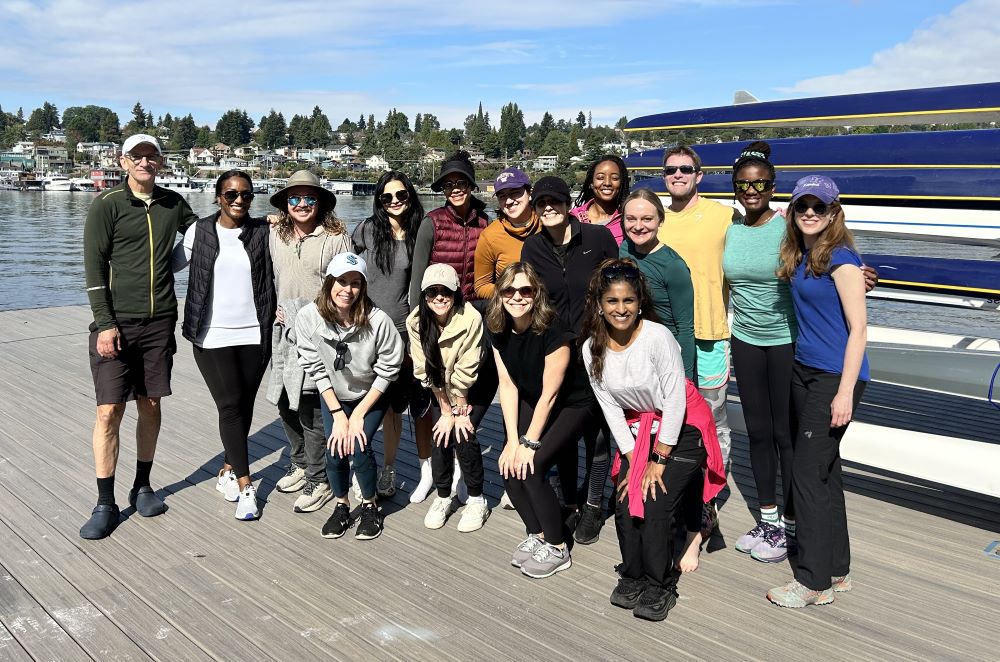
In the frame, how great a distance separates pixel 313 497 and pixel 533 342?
151 cm

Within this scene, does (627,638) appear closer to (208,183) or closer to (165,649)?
(165,649)

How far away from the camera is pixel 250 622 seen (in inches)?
120

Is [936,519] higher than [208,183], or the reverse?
[208,183]

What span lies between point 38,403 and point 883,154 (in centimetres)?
609

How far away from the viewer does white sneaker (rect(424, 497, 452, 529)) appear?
394 cm

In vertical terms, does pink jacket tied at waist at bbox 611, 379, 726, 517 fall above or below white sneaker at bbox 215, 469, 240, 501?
above

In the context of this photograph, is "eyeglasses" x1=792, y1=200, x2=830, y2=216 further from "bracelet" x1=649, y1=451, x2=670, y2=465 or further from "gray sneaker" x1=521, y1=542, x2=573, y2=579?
"gray sneaker" x1=521, y1=542, x2=573, y2=579

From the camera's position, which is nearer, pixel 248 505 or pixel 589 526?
pixel 589 526

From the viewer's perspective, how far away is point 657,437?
315 cm

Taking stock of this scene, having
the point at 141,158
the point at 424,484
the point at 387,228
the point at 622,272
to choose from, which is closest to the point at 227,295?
A: the point at 141,158

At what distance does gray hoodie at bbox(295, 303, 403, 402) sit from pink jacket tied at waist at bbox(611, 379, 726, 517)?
3.86 ft

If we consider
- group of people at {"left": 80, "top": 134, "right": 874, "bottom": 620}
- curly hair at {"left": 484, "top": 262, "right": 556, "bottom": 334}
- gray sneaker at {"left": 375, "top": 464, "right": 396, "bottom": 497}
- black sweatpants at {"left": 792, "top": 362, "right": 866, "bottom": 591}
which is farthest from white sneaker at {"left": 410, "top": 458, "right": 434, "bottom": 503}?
black sweatpants at {"left": 792, "top": 362, "right": 866, "bottom": 591}

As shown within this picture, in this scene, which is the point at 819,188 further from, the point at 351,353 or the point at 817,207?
the point at 351,353

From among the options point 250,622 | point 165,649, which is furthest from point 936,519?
point 165,649
